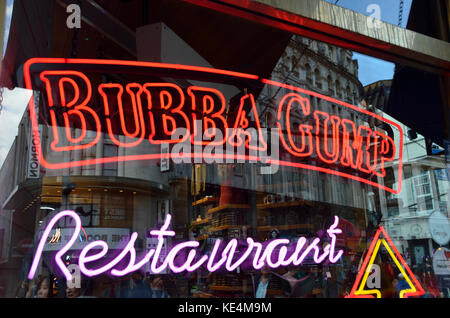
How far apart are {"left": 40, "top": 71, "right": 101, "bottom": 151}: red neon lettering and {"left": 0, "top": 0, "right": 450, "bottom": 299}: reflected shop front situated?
0.04 ft

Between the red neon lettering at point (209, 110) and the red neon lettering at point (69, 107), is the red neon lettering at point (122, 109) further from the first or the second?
the red neon lettering at point (209, 110)

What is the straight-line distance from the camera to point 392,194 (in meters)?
4.44

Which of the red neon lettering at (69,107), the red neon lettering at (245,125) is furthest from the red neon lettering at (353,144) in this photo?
the red neon lettering at (69,107)

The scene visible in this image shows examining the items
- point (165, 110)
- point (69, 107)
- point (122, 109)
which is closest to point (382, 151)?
point (165, 110)

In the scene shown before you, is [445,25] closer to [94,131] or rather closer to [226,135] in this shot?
[226,135]

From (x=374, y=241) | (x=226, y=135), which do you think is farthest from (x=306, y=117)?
(x=374, y=241)

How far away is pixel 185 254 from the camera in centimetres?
299

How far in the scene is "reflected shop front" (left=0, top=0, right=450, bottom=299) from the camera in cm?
286

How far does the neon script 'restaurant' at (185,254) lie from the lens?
258 cm

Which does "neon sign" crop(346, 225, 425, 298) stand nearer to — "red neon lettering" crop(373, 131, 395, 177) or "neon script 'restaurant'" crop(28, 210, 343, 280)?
"neon script 'restaurant'" crop(28, 210, 343, 280)

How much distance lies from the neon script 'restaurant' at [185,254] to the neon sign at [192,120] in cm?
67

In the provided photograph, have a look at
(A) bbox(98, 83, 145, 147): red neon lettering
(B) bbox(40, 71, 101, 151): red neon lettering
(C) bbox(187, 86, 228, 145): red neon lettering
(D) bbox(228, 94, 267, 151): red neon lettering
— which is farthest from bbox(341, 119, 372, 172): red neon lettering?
(B) bbox(40, 71, 101, 151): red neon lettering
